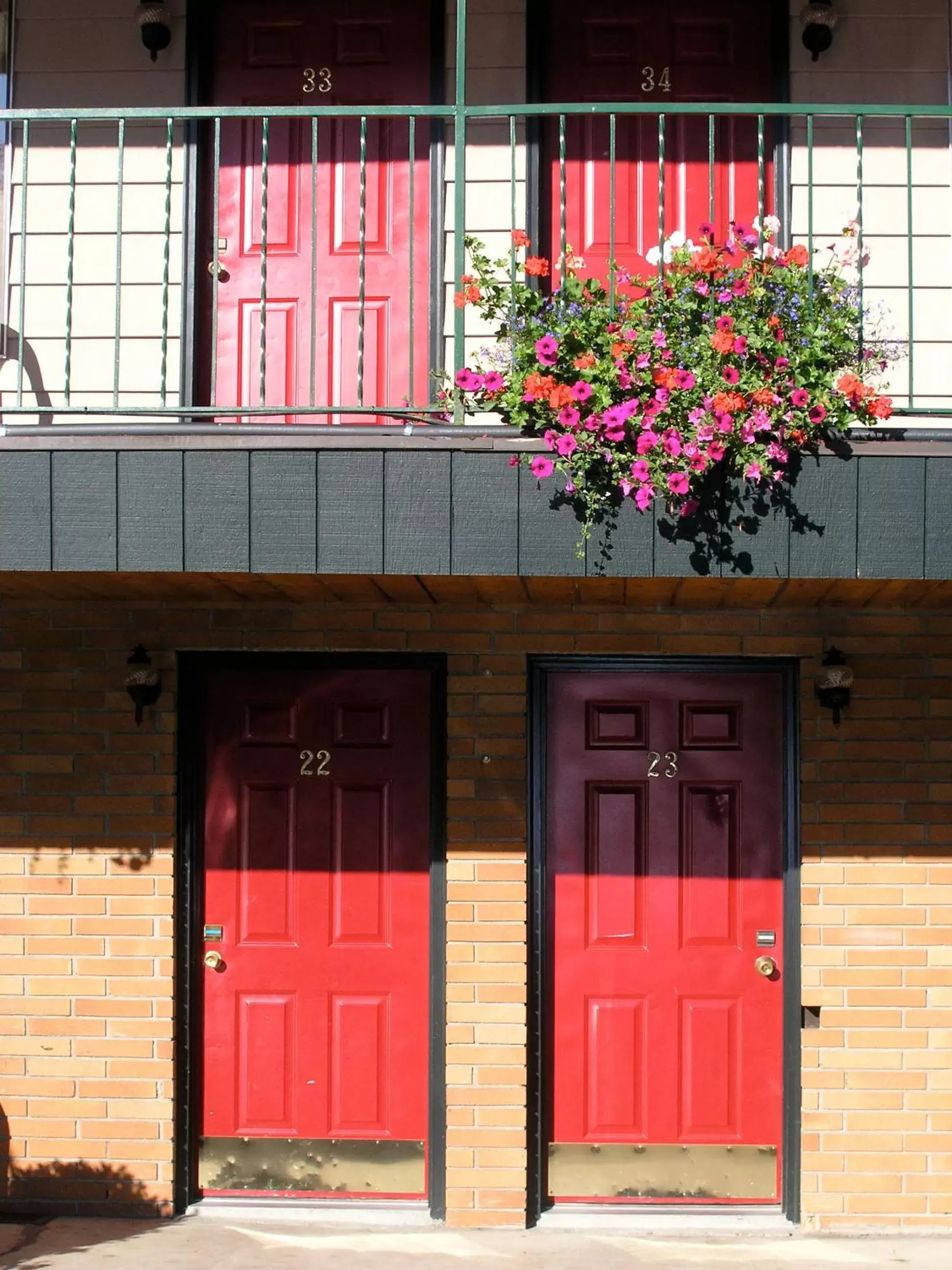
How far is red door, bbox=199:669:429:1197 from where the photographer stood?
5.48m

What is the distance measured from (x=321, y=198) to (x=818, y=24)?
7.31 ft

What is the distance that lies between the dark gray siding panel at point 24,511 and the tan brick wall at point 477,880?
1065 millimetres

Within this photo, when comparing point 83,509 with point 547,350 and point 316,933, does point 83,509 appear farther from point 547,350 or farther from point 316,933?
point 316,933

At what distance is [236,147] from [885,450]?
10.6 feet

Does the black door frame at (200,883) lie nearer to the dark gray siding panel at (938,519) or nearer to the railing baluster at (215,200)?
the railing baluster at (215,200)

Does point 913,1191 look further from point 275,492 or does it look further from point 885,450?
point 275,492

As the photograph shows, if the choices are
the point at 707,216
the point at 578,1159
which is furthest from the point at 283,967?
the point at 707,216

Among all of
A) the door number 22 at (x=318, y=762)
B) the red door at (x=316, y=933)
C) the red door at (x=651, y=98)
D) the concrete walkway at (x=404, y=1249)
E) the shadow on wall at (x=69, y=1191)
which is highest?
the red door at (x=651, y=98)

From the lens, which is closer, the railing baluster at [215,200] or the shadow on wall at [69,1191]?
the shadow on wall at [69,1191]

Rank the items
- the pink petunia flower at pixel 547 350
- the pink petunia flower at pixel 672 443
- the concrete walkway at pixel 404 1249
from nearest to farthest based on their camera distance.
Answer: the pink petunia flower at pixel 672 443 < the pink petunia flower at pixel 547 350 < the concrete walkway at pixel 404 1249

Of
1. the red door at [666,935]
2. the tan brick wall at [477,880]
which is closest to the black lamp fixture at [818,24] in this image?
the tan brick wall at [477,880]

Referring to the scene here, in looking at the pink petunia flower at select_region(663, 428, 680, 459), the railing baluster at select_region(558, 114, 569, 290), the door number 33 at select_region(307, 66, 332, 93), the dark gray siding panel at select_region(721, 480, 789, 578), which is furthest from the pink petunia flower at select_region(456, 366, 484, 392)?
the door number 33 at select_region(307, 66, 332, 93)

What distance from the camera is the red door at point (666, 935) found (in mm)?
5434

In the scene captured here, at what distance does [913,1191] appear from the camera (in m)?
5.27
